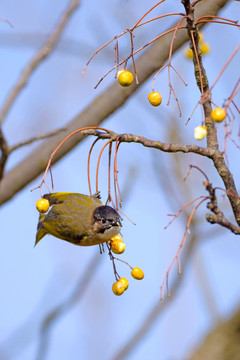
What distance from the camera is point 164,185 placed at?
646 centimetres

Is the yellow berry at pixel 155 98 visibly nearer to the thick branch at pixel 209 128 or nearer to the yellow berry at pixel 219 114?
the thick branch at pixel 209 128

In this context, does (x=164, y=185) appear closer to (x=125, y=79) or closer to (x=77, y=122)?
(x=77, y=122)

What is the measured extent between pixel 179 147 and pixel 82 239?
65.3 inches

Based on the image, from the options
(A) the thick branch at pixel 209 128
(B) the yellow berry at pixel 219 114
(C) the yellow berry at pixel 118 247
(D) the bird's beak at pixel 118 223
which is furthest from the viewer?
(D) the bird's beak at pixel 118 223

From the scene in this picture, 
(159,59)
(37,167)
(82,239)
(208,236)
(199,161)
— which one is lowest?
(208,236)

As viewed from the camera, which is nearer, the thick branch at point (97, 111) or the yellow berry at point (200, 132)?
the yellow berry at point (200, 132)

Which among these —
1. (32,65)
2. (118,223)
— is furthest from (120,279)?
(32,65)

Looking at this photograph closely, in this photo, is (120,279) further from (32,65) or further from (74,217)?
(32,65)

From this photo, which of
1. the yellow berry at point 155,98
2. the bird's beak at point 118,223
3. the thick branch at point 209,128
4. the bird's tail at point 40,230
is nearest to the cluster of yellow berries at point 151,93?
the yellow berry at point 155,98

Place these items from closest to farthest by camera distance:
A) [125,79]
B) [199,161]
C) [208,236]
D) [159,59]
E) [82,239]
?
[125,79] < [82,239] < [159,59] < [208,236] < [199,161]

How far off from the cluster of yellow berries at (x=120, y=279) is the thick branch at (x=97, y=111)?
1.68m

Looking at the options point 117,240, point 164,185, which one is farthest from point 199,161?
point 117,240

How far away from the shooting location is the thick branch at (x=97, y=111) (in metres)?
4.54

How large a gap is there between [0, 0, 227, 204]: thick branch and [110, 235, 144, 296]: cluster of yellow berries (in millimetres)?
1685
